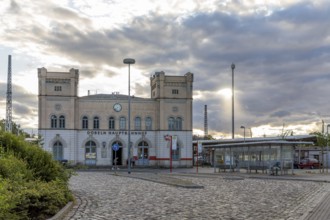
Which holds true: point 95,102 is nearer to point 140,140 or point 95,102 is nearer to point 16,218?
point 140,140

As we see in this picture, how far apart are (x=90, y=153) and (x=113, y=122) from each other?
5.06 m

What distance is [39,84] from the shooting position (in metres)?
65.3

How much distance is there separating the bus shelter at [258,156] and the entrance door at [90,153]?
21.6m

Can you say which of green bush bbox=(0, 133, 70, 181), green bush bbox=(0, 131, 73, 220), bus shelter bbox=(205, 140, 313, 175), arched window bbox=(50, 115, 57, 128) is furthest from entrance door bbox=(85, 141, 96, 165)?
green bush bbox=(0, 133, 70, 181)

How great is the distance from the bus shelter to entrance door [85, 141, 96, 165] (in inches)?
850

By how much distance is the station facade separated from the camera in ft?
214

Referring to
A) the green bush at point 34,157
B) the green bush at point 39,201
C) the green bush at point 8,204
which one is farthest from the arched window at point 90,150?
the green bush at point 8,204

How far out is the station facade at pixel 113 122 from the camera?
65188mm

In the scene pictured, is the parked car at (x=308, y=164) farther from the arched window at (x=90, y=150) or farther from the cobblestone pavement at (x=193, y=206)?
the cobblestone pavement at (x=193, y=206)

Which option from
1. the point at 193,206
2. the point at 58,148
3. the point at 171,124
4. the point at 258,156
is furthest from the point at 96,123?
the point at 193,206

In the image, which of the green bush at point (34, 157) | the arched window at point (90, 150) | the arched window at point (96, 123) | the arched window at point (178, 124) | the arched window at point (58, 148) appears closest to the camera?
the green bush at point (34, 157)

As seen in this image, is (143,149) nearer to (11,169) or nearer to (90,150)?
(90,150)

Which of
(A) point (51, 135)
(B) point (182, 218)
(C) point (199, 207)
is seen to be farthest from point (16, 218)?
(A) point (51, 135)

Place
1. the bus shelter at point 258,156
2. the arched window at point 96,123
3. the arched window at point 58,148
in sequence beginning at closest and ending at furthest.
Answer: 1. the bus shelter at point 258,156
2. the arched window at point 58,148
3. the arched window at point 96,123
